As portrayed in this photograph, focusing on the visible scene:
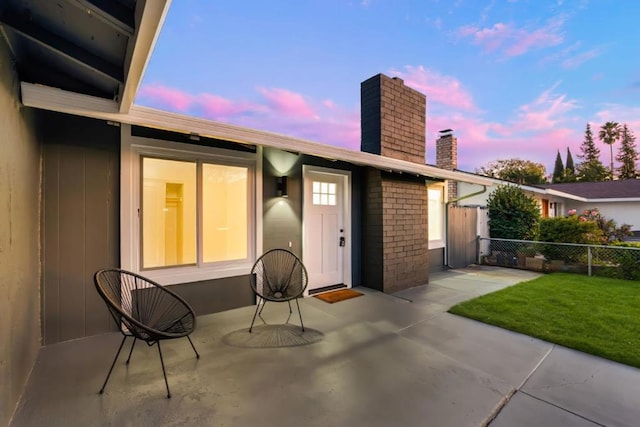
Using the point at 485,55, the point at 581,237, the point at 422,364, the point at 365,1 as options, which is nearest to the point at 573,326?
the point at 422,364

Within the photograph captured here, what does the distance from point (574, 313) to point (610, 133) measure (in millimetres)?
46169

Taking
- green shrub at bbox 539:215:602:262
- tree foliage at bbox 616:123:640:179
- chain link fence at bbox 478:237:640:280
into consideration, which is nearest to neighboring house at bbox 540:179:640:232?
green shrub at bbox 539:215:602:262

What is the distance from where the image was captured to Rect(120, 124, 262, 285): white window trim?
10.6 ft

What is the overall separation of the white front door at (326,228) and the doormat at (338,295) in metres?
0.19

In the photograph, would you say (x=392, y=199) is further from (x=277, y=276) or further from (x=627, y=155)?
(x=627, y=155)

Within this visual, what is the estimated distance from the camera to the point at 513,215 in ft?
29.2

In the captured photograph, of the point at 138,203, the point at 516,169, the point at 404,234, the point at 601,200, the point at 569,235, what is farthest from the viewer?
the point at 516,169

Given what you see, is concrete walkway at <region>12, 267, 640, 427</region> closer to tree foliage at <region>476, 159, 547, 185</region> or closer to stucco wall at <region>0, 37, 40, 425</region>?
stucco wall at <region>0, 37, 40, 425</region>

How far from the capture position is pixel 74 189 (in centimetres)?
299

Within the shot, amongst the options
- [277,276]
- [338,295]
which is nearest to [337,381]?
[277,276]

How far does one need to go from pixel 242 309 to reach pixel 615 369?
13.5 feet

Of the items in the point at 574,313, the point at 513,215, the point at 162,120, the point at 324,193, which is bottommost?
the point at 574,313

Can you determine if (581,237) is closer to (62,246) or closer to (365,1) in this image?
(365,1)

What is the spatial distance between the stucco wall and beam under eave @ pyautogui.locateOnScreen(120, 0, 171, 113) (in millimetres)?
731
